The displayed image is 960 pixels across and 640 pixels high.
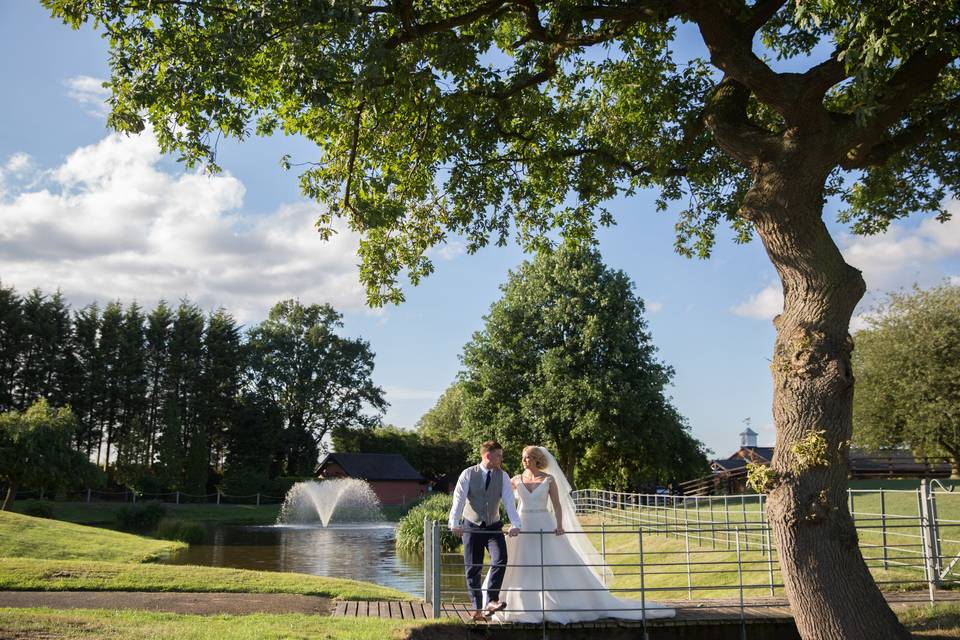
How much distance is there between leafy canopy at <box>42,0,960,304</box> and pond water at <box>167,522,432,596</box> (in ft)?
29.8

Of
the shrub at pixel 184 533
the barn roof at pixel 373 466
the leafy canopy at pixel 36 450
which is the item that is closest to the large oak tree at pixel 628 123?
the shrub at pixel 184 533

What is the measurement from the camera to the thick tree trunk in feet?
23.7

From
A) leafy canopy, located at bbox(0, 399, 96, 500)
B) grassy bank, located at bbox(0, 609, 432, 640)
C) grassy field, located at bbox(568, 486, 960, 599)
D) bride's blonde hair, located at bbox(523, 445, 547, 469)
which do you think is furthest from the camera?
leafy canopy, located at bbox(0, 399, 96, 500)

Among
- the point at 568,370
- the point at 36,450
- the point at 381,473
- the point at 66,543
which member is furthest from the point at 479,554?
the point at 381,473

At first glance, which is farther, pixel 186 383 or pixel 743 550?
pixel 186 383

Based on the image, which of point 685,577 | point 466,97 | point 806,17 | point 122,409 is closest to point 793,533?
point 806,17

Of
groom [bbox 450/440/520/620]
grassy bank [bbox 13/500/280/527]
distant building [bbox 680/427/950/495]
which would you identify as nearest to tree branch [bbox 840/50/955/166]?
groom [bbox 450/440/520/620]

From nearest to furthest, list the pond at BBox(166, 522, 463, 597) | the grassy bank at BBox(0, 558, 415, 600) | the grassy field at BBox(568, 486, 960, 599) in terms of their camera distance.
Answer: the grassy field at BBox(568, 486, 960, 599), the grassy bank at BBox(0, 558, 415, 600), the pond at BBox(166, 522, 463, 597)

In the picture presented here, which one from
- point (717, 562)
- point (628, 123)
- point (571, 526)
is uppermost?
point (628, 123)

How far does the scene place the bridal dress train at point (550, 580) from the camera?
358 inches

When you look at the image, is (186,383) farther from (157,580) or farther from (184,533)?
(157,580)

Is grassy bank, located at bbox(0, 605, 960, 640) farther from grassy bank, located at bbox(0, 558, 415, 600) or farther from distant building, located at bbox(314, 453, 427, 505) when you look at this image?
distant building, located at bbox(314, 453, 427, 505)

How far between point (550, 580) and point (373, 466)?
5540 cm

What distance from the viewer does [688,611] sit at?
971cm
